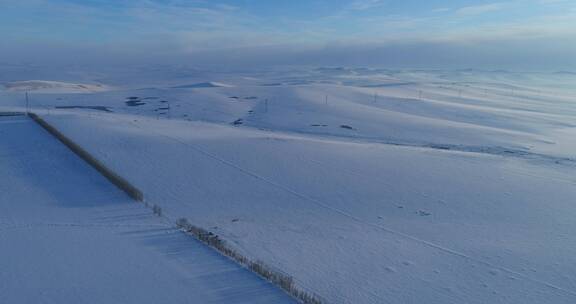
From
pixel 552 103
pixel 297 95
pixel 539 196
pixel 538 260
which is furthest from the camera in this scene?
pixel 552 103

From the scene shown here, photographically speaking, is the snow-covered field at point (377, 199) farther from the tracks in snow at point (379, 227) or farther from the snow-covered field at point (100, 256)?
the snow-covered field at point (100, 256)

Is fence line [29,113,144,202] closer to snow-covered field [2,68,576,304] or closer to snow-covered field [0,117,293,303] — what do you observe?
snow-covered field [0,117,293,303]

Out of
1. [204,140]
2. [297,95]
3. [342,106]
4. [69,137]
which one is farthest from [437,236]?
[297,95]

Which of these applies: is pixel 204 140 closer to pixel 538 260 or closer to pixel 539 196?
pixel 539 196

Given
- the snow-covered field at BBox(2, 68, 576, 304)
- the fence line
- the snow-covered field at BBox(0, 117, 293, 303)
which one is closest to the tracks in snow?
the snow-covered field at BBox(2, 68, 576, 304)

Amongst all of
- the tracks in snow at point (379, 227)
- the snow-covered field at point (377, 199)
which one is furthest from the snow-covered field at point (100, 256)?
the tracks in snow at point (379, 227)

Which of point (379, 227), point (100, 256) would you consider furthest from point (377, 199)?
point (100, 256)
